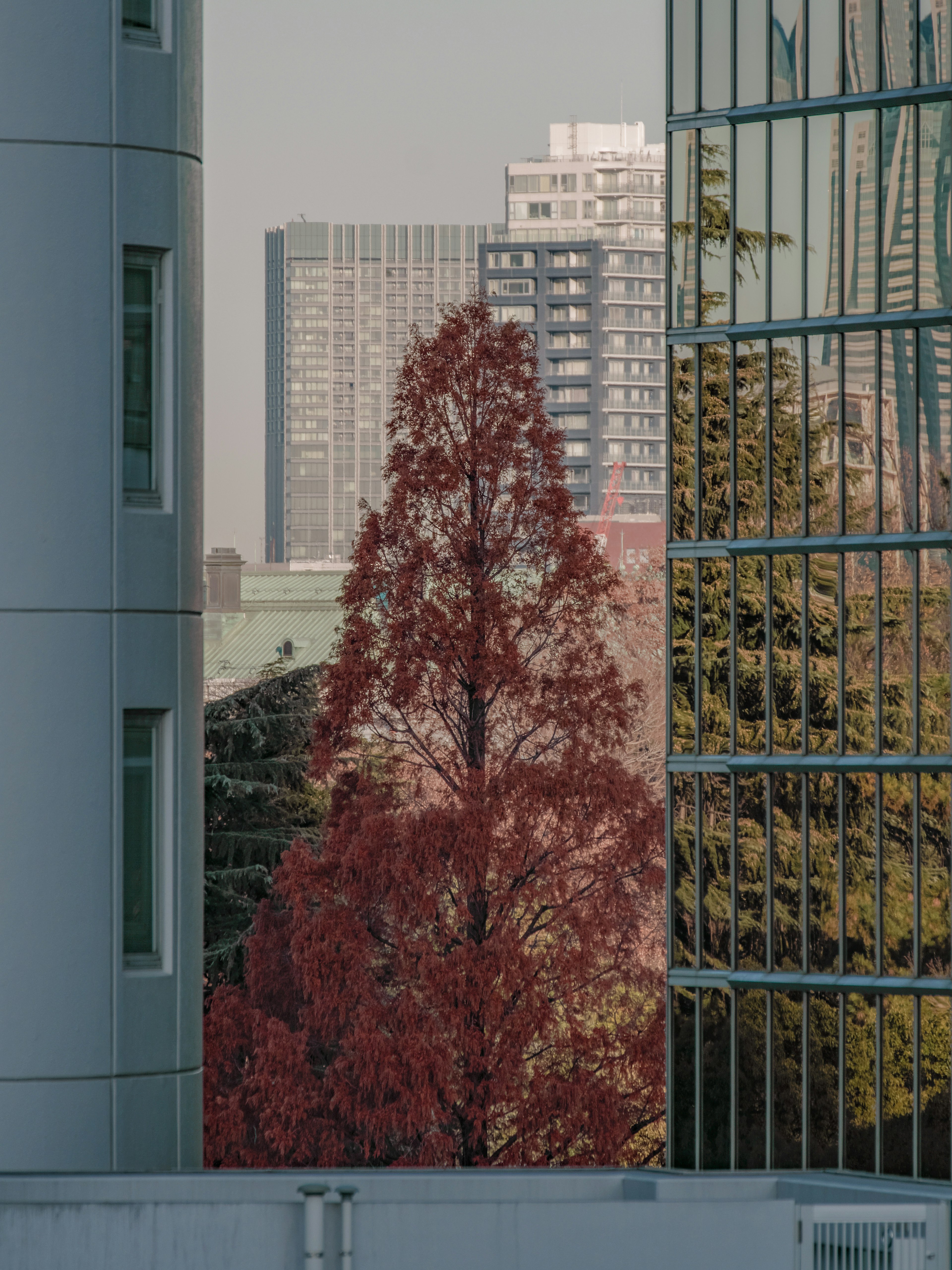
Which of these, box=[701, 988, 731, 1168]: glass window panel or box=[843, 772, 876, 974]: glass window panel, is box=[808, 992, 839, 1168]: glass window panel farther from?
box=[701, 988, 731, 1168]: glass window panel

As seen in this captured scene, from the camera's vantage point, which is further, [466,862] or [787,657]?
[466,862]


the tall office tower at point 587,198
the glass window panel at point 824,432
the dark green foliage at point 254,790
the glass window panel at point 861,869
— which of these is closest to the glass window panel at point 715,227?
the glass window panel at point 824,432

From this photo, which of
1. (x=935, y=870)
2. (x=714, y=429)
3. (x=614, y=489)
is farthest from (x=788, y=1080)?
(x=614, y=489)

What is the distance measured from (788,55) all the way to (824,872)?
16.8 feet

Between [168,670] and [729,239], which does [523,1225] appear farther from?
[729,239]

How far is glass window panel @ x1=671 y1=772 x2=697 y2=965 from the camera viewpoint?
37.5ft

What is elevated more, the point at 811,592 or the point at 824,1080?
the point at 811,592

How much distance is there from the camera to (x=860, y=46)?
1134cm

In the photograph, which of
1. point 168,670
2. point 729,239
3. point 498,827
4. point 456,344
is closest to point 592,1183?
point 168,670

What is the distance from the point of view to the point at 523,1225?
27.5ft

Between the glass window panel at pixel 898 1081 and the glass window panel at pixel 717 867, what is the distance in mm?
1051

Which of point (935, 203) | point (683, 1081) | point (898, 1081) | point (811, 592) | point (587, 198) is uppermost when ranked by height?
point (587, 198)

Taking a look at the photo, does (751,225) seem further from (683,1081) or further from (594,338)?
(594,338)

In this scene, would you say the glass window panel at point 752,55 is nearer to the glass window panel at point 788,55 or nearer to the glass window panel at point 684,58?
the glass window panel at point 788,55
